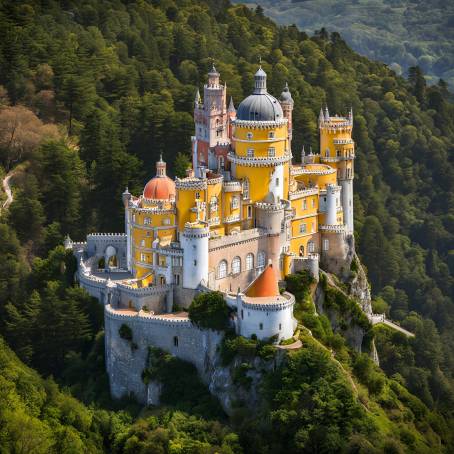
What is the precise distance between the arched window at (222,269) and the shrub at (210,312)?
3296mm

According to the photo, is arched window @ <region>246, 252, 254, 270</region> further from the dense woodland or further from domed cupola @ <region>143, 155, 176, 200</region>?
domed cupola @ <region>143, 155, 176, 200</region>

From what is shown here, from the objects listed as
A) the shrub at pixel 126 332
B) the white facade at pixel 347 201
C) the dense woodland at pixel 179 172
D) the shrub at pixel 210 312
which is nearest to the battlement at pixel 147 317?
the shrub at pixel 126 332

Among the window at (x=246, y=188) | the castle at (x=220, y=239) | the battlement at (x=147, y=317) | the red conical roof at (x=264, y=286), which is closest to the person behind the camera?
the red conical roof at (x=264, y=286)

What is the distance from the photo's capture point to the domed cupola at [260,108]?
84250mm

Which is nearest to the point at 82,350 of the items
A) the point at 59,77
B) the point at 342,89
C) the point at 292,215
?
the point at 292,215

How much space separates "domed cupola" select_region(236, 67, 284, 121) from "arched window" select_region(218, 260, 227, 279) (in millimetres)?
9973

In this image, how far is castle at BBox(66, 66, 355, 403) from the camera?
3115 inches

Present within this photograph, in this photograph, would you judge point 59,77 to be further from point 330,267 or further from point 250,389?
point 250,389

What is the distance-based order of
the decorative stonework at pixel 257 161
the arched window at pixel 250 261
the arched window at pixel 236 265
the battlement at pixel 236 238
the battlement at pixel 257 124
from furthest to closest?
the decorative stonework at pixel 257 161 → the battlement at pixel 257 124 → the arched window at pixel 250 261 → the arched window at pixel 236 265 → the battlement at pixel 236 238

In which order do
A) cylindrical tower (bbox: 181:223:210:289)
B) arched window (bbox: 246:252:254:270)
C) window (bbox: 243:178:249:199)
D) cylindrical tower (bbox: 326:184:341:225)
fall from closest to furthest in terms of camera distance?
cylindrical tower (bbox: 181:223:210:289)
arched window (bbox: 246:252:254:270)
window (bbox: 243:178:249:199)
cylindrical tower (bbox: 326:184:341:225)

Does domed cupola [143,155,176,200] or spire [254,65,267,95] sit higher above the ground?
spire [254,65,267,95]

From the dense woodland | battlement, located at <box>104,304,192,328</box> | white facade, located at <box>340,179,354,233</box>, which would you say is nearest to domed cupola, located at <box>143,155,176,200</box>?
battlement, located at <box>104,304,192,328</box>

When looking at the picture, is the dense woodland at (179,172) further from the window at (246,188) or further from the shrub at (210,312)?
the window at (246,188)

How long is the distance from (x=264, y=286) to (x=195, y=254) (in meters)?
4.90
